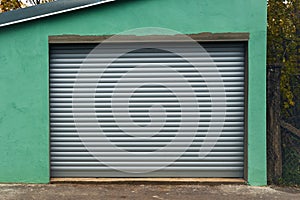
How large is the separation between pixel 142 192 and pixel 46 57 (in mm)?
3040

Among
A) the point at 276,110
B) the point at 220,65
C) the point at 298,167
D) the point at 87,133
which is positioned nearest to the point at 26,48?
the point at 87,133

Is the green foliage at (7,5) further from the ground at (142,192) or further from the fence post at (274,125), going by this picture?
the fence post at (274,125)

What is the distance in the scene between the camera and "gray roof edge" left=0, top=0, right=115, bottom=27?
6.31 meters

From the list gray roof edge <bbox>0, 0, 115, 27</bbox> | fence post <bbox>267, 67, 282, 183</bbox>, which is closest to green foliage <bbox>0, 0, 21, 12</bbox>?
gray roof edge <bbox>0, 0, 115, 27</bbox>

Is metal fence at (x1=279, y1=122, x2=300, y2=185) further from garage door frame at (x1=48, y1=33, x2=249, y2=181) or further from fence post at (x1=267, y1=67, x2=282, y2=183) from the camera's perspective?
garage door frame at (x1=48, y1=33, x2=249, y2=181)

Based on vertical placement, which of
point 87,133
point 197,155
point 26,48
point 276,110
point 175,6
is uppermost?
point 175,6

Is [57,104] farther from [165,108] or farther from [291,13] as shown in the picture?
[291,13]

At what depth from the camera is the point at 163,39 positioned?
6379mm

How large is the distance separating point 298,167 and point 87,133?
13.8ft

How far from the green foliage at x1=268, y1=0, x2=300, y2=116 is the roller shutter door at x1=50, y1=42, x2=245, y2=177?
1.30m

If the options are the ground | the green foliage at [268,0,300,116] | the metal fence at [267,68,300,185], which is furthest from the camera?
the green foliage at [268,0,300,116]

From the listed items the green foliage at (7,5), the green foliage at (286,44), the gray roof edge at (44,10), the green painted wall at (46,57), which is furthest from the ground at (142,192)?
the green foliage at (7,5)

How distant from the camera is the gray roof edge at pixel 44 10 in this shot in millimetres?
6309

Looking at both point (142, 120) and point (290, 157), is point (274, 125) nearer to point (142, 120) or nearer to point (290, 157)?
point (290, 157)
